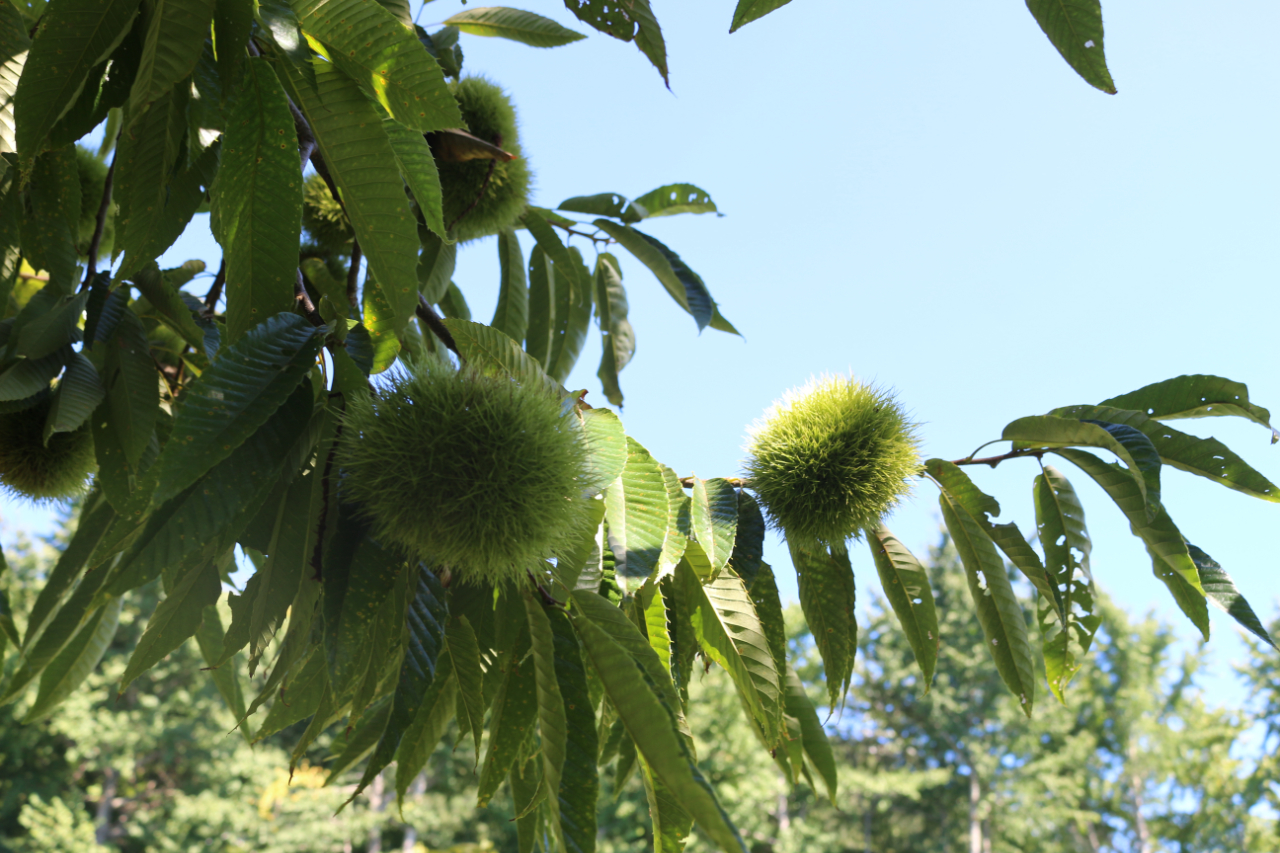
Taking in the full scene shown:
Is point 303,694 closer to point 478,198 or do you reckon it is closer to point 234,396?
point 234,396

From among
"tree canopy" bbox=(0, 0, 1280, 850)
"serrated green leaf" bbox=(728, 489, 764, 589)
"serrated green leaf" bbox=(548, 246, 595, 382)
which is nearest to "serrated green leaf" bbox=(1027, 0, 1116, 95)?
"tree canopy" bbox=(0, 0, 1280, 850)

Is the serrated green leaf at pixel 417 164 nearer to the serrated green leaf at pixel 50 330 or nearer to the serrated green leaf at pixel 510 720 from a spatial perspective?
the serrated green leaf at pixel 510 720

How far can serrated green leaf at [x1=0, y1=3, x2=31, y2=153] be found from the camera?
Answer: 850 mm

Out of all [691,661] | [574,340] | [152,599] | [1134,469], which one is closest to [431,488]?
[691,661]

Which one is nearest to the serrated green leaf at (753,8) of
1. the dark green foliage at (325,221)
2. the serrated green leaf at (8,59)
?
the serrated green leaf at (8,59)

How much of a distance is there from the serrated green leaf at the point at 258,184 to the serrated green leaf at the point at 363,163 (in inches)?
1.4

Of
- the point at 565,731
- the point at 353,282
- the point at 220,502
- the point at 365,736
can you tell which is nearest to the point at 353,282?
the point at 353,282

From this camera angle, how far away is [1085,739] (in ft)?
51.4

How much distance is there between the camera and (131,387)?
106 centimetres

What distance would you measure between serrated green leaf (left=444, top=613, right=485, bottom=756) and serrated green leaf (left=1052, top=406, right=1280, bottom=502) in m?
0.87

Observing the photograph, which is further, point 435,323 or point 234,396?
point 435,323

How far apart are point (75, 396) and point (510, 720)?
0.71 meters

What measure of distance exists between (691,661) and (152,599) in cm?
1638

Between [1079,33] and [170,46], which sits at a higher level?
[1079,33]
